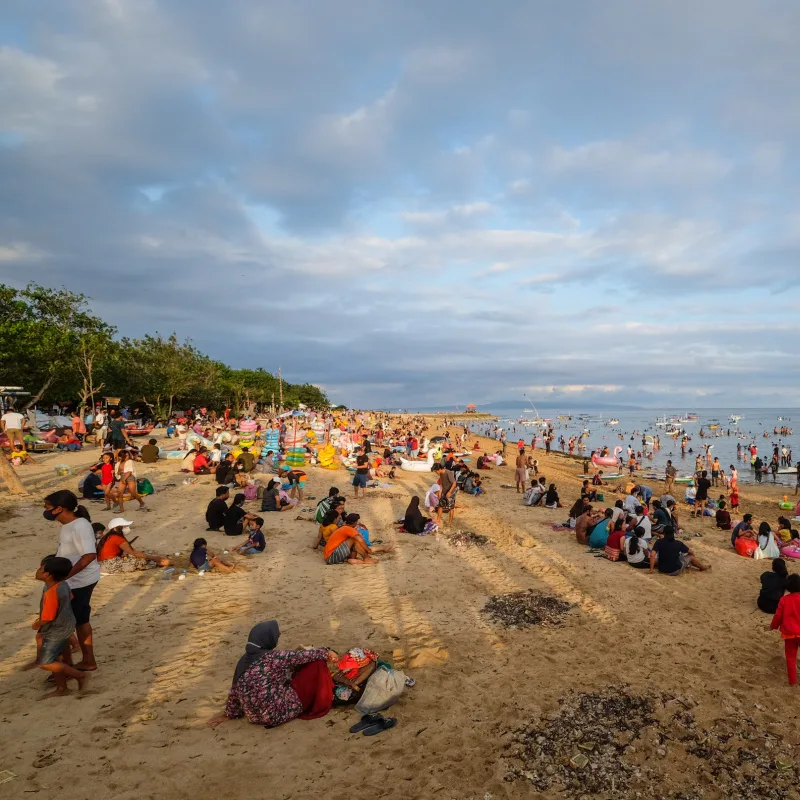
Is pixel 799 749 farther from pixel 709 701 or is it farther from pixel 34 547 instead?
pixel 34 547

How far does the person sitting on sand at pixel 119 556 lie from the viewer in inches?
317

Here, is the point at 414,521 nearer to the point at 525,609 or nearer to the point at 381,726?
the point at 525,609

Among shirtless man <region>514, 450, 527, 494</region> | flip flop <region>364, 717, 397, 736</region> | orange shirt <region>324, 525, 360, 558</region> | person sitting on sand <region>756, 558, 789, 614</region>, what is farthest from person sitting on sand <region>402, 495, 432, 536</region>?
shirtless man <region>514, 450, 527, 494</region>

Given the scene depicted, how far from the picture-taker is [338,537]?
9203mm

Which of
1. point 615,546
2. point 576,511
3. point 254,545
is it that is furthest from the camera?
point 576,511

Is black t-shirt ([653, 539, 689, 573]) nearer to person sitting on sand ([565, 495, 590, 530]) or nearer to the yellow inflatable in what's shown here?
person sitting on sand ([565, 495, 590, 530])

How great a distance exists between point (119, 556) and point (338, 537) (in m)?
3.83

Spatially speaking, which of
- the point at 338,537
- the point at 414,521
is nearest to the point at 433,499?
the point at 414,521

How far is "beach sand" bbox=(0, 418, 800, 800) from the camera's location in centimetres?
376

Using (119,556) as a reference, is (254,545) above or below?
below

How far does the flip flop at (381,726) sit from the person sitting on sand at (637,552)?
22.2 feet

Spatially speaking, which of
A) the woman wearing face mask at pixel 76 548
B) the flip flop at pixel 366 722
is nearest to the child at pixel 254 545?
A: the woman wearing face mask at pixel 76 548

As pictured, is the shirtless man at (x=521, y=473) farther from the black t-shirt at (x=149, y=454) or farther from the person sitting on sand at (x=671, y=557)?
the black t-shirt at (x=149, y=454)

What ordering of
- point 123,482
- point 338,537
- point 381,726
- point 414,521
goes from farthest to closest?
point 123,482 < point 414,521 < point 338,537 < point 381,726
